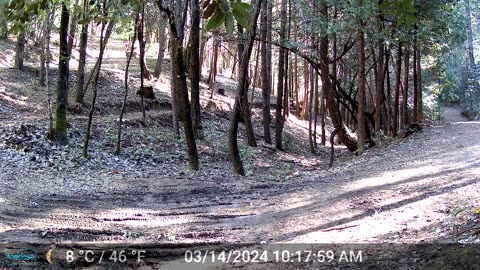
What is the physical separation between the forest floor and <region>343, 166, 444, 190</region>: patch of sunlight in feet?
0.09

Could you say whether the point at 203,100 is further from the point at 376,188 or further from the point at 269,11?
the point at 376,188

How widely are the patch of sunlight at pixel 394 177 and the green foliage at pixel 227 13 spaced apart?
812cm

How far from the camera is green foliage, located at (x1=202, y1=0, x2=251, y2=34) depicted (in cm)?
193

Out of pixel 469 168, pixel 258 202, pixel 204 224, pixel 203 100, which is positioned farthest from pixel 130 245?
pixel 203 100

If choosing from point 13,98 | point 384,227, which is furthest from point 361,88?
point 13,98

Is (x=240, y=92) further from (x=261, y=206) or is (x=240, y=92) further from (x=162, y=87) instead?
(x=162, y=87)

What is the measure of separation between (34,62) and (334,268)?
25.8 metres

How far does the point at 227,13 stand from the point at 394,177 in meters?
9.15

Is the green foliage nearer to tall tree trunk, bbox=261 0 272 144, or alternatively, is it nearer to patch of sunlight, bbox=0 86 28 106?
tall tree trunk, bbox=261 0 272 144

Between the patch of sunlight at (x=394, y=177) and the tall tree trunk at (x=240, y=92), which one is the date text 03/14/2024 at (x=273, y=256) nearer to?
the patch of sunlight at (x=394, y=177)

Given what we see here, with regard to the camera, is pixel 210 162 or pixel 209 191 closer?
pixel 209 191

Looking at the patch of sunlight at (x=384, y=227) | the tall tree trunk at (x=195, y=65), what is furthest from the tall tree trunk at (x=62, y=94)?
the patch of sunlight at (x=384, y=227)

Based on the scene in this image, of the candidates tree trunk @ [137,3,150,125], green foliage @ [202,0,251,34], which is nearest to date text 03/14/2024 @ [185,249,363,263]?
green foliage @ [202,0,251,34]

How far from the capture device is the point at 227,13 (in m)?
1.95
